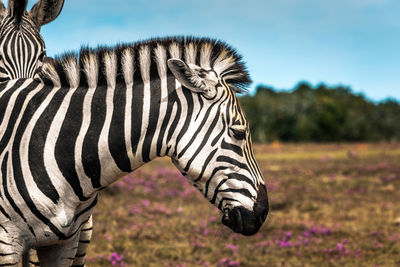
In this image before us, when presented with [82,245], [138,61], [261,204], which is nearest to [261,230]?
[82,245]

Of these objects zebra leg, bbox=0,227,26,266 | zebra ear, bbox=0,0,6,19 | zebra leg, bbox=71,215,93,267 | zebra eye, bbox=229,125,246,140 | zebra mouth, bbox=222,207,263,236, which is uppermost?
zebra ear, bbox=0,0,6,19

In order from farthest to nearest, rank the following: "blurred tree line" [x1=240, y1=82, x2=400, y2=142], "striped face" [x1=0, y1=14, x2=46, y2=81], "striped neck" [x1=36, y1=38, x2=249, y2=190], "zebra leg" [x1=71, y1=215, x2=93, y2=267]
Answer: "blurred tree line" [x1=240, y1=82, x2=400, y2=142] → "striped face" [x1=0, y1=14, x2=46, y2=81] → "zebra leg" [x1=71, y1=215, x2=93, y2=267] → "striped neck" [x1=36, y1=38, x2=249, y2=190]

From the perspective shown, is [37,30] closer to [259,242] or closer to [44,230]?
[44,230]

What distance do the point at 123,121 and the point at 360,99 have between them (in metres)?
114

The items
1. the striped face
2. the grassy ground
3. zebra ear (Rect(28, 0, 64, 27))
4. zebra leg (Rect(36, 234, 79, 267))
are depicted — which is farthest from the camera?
the grassy ground

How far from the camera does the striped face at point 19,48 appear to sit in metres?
4.21

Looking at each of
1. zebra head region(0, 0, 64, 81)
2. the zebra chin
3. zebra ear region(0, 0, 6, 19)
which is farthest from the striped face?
the zebra chin

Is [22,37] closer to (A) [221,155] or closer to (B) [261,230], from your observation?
(A) [221,155]

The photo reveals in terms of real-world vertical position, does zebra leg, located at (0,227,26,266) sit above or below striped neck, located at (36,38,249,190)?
below

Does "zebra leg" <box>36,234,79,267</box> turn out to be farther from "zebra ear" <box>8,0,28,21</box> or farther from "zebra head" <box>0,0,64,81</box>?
"zebra ear" <box>8,0,28,21</box>

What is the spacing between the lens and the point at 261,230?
9711 millimetres

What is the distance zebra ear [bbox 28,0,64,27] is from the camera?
4.40 metres

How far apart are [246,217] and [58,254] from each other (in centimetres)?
135

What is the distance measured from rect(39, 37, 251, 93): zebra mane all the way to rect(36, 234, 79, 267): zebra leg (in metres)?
1.09
